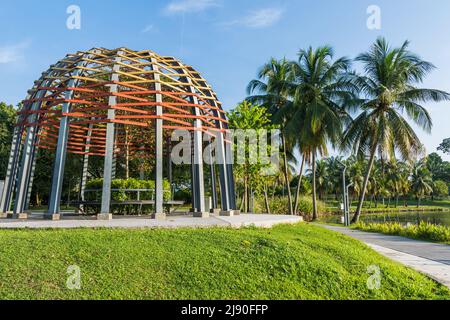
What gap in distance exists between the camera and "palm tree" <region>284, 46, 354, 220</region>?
24.8 metres

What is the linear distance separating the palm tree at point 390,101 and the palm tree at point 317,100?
153cm

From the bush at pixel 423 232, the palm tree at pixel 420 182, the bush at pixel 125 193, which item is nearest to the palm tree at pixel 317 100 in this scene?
the bush at pixel 423 232

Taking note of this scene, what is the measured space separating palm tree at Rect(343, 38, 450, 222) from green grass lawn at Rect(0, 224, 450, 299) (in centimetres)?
1720

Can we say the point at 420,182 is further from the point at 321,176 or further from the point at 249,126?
the point at 249,126

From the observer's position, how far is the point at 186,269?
5.86 meters

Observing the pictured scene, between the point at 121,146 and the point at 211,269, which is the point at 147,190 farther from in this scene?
the point at 121,146

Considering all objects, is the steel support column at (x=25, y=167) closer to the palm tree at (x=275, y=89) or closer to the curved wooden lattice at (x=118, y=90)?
the curved wooden lattice at (x=118, y=90)

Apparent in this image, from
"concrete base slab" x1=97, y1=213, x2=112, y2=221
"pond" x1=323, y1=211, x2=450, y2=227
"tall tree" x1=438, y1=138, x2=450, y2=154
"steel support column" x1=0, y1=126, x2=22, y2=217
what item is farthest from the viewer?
"tall tree" x1=438, y1=138, x2=450, y2=154

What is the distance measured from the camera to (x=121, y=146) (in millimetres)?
19766

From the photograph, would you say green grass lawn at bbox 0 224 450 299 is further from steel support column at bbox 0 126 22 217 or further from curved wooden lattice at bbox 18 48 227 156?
steel support column at bbox 0 126 22 217

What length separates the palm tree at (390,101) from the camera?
22500 mm

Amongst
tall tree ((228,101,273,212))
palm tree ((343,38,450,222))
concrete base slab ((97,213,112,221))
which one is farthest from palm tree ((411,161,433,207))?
concrete base slab ((97,213,112,221))
